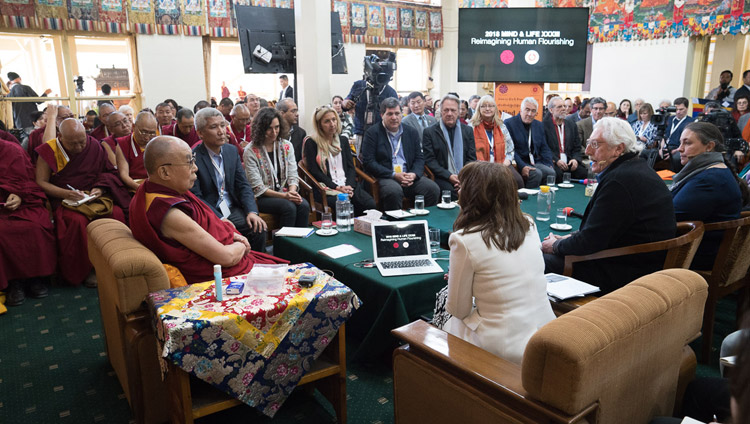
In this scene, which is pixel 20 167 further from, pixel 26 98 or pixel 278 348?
pixel 26 98

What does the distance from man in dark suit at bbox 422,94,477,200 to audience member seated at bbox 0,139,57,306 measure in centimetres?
353

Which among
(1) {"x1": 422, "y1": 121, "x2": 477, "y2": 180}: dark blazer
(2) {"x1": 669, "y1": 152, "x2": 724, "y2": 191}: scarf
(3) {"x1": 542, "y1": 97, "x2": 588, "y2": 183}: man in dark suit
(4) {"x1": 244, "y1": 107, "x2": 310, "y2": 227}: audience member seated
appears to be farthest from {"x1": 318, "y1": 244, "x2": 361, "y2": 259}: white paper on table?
(3) {"x1": 542, "y1": 97, "x2": 588, "y2": 183}: man in dark suit

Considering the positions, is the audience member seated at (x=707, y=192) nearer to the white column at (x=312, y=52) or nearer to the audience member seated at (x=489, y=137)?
the audience member seated at (x=489, y=137)

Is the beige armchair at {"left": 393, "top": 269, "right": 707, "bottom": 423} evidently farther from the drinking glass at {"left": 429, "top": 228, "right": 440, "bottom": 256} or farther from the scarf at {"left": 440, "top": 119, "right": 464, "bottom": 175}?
the scarf at {"left": 440, "top": 119, "right": 464, "bottom": 175}

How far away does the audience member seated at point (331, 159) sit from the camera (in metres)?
4.82

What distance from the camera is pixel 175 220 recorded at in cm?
227

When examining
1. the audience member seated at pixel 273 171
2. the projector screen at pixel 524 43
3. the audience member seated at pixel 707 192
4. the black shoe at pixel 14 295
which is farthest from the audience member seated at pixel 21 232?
the projector screen at pixel 524 43

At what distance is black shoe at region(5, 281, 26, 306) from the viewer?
12.3ft

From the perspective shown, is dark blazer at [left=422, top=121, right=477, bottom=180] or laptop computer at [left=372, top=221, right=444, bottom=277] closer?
laptop computer at [left=372, top=221, right=444, bottom=277]

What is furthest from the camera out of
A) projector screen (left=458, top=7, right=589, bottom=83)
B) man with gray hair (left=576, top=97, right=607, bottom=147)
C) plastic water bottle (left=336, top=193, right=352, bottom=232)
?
man with gray hair (left=576, top=97, right=607, bottom=147)

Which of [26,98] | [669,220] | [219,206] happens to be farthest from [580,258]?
[26,98]

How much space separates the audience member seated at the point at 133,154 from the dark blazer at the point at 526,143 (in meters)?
3.90

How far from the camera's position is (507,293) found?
182 cm

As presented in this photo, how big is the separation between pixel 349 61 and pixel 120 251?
982 cm
